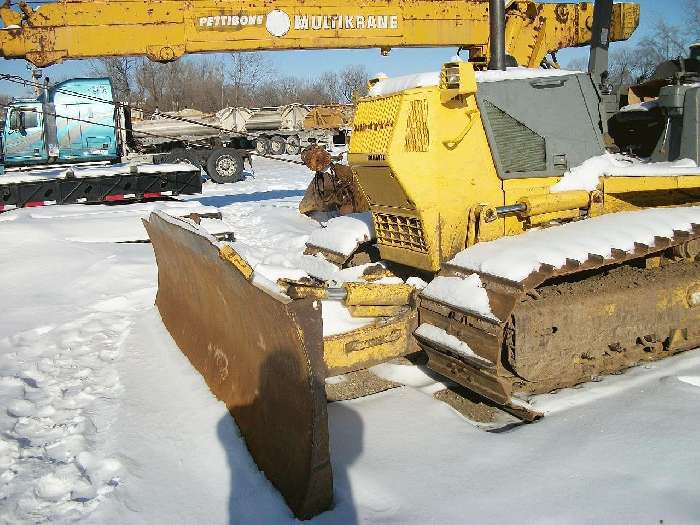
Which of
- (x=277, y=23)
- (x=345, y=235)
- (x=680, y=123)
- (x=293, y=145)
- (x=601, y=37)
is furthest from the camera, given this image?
(x=293, y=145)

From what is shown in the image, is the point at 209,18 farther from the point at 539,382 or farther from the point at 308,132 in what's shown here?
the point at 308,132

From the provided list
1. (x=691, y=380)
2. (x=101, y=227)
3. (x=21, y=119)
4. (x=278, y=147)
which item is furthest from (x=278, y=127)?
(x=691, y=380)

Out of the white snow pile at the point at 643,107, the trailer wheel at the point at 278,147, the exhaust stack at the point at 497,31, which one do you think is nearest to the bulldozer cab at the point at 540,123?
the exhaust stack at the point at 497,31

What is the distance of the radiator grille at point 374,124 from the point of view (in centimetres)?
444

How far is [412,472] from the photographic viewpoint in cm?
320

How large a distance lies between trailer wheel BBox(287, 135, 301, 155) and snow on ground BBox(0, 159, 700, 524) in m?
22.1

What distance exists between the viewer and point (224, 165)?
763 inches

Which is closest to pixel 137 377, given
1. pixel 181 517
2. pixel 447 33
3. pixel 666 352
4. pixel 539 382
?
pixel 181 517

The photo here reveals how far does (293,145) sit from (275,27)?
19464 mm

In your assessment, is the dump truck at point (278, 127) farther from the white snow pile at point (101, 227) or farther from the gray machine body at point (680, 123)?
the gray machine body at point (680, 123)

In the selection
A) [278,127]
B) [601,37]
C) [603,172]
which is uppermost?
[601,37]

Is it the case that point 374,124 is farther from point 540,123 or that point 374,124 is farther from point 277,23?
point 277,23

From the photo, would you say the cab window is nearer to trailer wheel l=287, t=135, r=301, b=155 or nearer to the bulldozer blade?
trailer wheel l=287, t=135, r=301, b=155

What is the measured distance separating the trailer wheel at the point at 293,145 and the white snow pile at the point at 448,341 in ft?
76.4
